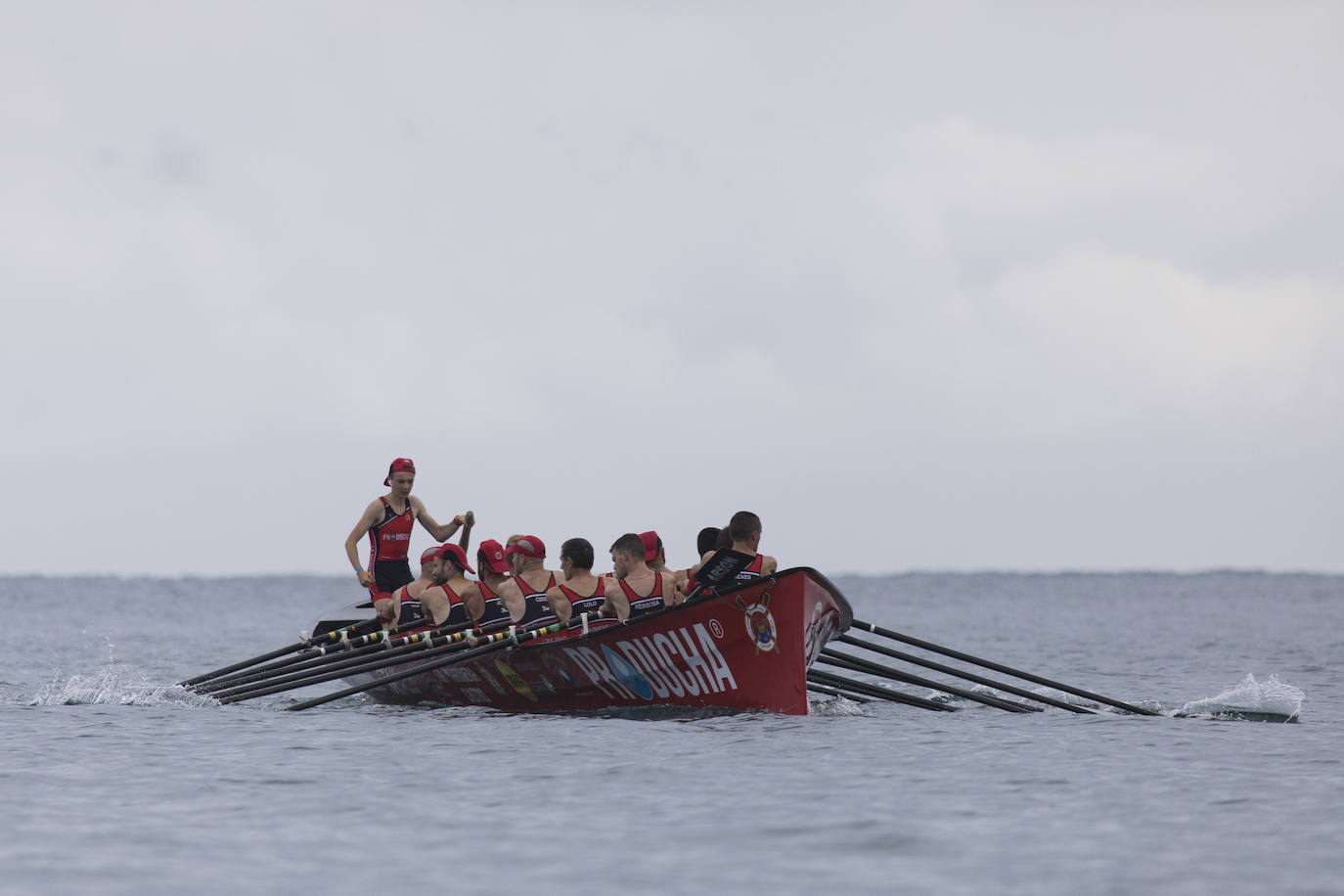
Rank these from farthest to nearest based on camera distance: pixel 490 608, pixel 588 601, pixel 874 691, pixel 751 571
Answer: pixel 490 608 → pixel 874 691 → pixel 588 601 → pixel 751 571

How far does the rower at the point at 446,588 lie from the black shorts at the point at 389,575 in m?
1.48

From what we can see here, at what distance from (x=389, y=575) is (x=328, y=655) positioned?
1335 millimetres

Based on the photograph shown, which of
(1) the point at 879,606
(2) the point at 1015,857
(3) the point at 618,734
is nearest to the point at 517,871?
(2) the point at 1015,857

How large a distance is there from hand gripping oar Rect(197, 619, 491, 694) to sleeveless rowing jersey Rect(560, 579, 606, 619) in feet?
4.83

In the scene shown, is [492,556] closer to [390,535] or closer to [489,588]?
[489,588]

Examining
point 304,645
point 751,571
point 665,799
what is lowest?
point 665,799

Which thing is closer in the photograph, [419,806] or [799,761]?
[419,806]

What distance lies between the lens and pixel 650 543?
1389cm

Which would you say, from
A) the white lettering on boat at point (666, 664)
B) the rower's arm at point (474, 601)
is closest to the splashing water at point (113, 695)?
the rower's arm at point (474, 601)

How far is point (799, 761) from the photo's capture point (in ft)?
34.7

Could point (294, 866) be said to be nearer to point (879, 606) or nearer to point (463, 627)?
point (463, 627)

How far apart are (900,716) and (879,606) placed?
189 ft

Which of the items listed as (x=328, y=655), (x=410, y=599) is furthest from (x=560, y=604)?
(x=328, y=655)

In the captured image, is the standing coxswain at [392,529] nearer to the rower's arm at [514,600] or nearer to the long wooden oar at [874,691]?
the rower's arm at [514,600]
